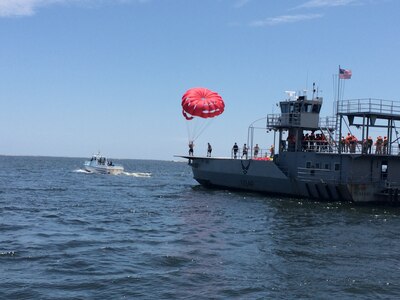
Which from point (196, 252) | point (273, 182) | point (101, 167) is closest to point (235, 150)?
point (273, 182)

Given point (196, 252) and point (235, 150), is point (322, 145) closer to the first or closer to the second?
point (235, 150)

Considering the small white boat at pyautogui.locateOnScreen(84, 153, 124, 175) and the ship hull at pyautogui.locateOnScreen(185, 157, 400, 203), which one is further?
the small white boat at pyautogui.locateOnScreen(84, 153, 124, 175)

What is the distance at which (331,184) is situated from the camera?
4097 cm

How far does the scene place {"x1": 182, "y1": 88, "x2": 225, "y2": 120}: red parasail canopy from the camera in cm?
4612

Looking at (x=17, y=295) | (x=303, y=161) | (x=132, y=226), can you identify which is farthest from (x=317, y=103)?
(x=17, y=295)

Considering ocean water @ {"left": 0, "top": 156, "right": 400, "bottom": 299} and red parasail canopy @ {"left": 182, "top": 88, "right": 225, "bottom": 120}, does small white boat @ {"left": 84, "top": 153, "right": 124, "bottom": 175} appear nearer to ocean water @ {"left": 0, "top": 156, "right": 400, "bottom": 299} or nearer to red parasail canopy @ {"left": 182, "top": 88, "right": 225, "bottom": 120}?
red parasail canopy @ {"left": 182, "top": 88, "right": 225, "bottom": 120}

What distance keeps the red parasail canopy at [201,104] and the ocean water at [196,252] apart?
1137 cm

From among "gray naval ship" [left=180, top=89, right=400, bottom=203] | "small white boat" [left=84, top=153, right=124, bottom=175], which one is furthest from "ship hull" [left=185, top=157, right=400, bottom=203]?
"small white boat" [left=84, top=153, right=124, bottom=175]

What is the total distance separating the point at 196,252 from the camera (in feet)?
68.6

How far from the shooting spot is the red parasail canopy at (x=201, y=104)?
46125 millimetres

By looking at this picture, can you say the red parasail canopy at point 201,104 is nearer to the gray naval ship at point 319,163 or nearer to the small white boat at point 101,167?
the gray naval ship at point 319,163

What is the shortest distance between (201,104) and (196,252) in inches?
1037

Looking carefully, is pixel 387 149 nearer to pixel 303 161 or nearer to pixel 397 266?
pixel 303 161

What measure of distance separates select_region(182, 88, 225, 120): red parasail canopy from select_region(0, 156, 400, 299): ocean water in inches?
448
